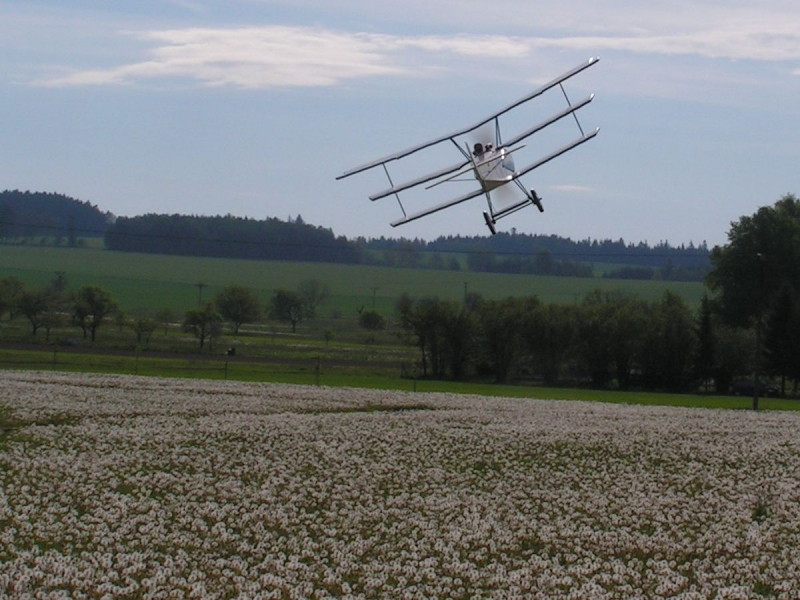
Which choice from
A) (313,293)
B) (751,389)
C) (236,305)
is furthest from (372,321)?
(751,389)

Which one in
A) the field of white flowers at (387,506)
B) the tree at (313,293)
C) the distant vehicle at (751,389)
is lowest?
the field of white flowers at (387,506)

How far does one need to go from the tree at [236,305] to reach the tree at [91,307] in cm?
2516

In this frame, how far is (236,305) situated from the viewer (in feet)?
498

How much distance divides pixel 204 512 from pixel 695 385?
78.3 meters

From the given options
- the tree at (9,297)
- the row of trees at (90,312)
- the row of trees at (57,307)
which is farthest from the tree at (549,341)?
the tree at (9,297)

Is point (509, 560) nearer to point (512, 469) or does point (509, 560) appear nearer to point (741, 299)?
point (512, 469)

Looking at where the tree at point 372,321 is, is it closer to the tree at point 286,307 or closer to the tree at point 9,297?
the tree at point 286,307

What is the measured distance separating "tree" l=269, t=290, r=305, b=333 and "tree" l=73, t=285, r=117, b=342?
42.4 m

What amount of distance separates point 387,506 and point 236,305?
123691 millimetres

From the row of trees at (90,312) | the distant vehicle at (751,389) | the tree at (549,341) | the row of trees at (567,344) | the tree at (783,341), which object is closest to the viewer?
the distant vehicle at (751,389)

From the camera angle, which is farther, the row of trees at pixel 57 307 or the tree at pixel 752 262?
the tree at pixel 752 262

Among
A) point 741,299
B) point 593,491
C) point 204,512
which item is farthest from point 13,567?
point 741,299

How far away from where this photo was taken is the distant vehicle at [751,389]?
9119cm

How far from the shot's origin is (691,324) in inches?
→ 4178
